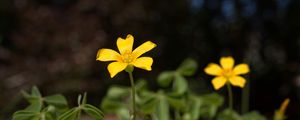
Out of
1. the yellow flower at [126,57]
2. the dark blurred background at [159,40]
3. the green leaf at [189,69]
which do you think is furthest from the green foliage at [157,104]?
the dark blurred background at [159,40]

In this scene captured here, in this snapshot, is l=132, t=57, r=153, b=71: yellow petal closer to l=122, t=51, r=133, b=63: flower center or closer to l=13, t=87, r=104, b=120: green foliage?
l=122, t=51, r=133, b=63: flower center

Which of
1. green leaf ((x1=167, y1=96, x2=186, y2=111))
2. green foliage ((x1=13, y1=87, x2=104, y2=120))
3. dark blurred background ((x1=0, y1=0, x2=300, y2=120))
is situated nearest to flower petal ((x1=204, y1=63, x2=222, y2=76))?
green leaf ((x1=167, y1=96, x2=186, y2=111))

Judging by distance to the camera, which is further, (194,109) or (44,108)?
(194,109)

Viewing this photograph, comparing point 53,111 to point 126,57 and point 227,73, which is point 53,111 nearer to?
point 126,57

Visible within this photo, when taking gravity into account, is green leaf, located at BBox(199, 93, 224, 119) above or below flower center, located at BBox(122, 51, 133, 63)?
above

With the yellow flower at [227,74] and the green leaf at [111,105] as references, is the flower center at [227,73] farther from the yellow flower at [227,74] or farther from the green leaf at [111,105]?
the green leaf at [111,105]

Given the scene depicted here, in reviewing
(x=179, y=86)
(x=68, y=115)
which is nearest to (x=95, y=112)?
(x=68, y=115)
